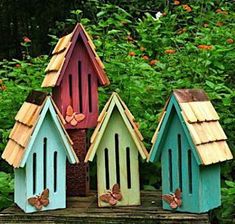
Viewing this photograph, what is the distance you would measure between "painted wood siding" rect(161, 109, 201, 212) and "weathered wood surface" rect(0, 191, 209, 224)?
0.17 feet

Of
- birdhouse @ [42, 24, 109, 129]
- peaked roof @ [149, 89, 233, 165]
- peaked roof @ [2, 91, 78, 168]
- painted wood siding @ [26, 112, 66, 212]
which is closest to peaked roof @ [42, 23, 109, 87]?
birdhouse @ [42, 24, 109, 129]

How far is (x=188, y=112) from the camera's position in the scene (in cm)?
216

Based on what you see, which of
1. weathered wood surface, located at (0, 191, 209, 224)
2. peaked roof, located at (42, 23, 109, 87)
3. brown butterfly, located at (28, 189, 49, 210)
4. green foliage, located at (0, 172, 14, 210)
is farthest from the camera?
green foliage, located at (0, 172, 14, 210)

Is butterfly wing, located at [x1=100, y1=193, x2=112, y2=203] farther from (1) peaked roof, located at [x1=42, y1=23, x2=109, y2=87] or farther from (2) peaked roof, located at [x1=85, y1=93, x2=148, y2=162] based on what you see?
(1) peaked roof, located at [x1=42, y1=23, x2=109, y2=87]

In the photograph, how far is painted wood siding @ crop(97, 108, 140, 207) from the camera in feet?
7.52

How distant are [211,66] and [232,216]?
1.02 meters

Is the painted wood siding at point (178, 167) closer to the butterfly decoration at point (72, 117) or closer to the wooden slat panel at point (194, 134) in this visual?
the wooden slat panel at point (194, 134)

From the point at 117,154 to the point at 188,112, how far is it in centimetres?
34

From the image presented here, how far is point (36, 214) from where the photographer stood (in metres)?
2.18

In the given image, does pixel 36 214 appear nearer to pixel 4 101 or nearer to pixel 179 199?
pixel 179 199

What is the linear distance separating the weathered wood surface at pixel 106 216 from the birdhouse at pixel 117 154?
55 mm

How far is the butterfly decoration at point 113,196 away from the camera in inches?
89.4

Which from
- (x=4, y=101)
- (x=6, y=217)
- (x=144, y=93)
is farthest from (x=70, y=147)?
(x=4, y=101)

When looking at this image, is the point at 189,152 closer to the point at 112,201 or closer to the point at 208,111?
the point at 208,111
